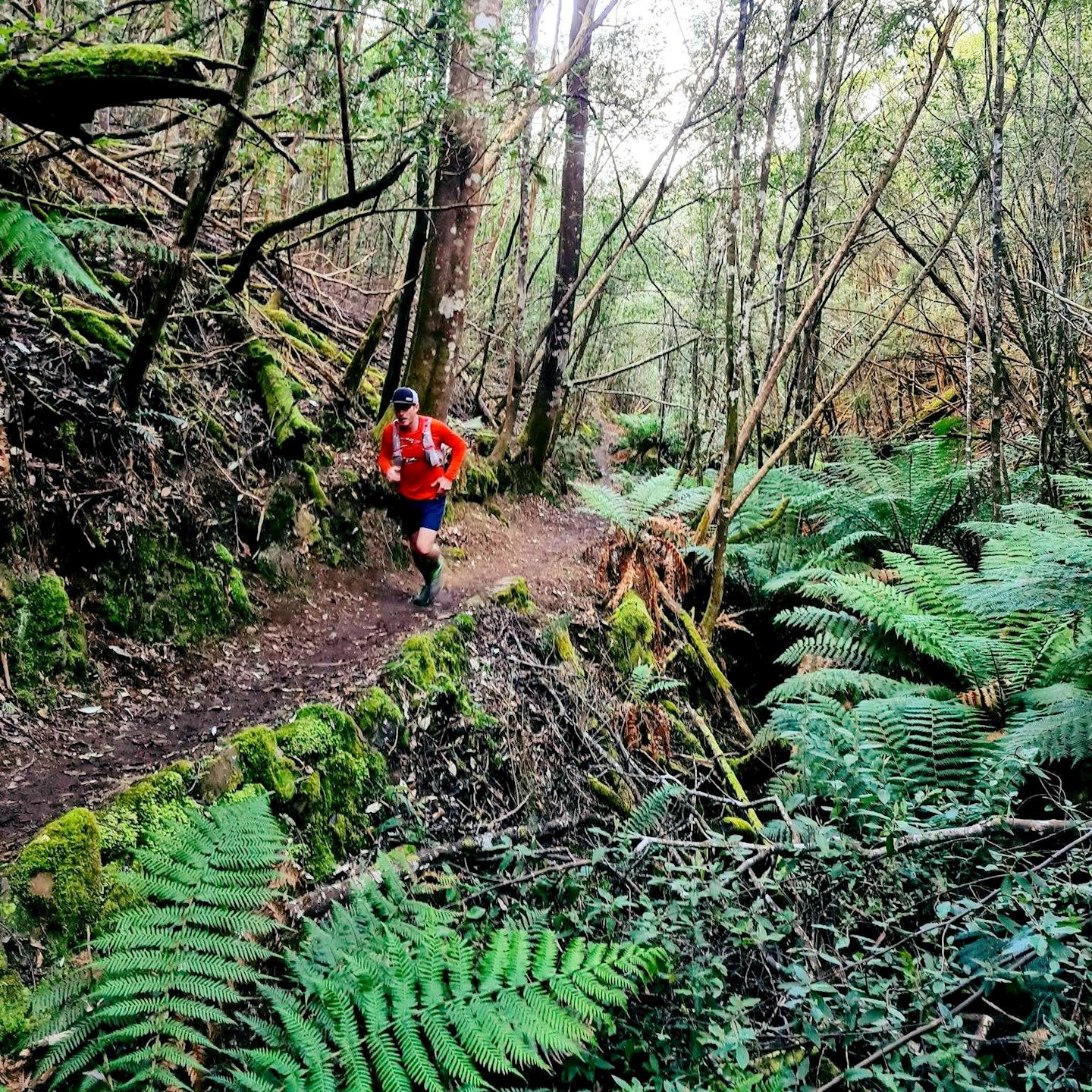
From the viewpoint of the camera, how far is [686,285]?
56.1 feet

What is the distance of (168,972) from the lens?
203 cm

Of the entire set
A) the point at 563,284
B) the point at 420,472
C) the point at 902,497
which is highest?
the point at 563,284

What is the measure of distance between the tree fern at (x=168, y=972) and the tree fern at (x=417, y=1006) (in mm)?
155

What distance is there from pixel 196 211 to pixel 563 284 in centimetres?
694

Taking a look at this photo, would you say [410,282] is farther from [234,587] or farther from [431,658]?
[431,658]

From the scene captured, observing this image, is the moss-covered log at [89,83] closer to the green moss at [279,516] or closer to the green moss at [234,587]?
the green moss at [234,587]

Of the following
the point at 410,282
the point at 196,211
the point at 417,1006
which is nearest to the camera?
the point at 417,1006

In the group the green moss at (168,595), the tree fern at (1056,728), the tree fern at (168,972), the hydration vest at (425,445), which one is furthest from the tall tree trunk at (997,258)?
the tree fern at (168,972)

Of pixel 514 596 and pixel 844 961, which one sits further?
pixel 514 596

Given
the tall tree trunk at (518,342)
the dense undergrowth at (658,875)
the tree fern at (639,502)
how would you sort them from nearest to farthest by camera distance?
1. the dense undergrowth at (658,875)
2. the tree fern at (639,502)
3. the tall tree trunk at (518,342)

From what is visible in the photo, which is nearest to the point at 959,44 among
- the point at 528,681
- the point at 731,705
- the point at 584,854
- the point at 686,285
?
the point at 686,285

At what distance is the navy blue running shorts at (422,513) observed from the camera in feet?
19.5

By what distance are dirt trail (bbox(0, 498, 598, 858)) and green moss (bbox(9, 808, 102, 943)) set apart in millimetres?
275

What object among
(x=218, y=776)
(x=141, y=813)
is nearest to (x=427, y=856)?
(x=218, y=776)
